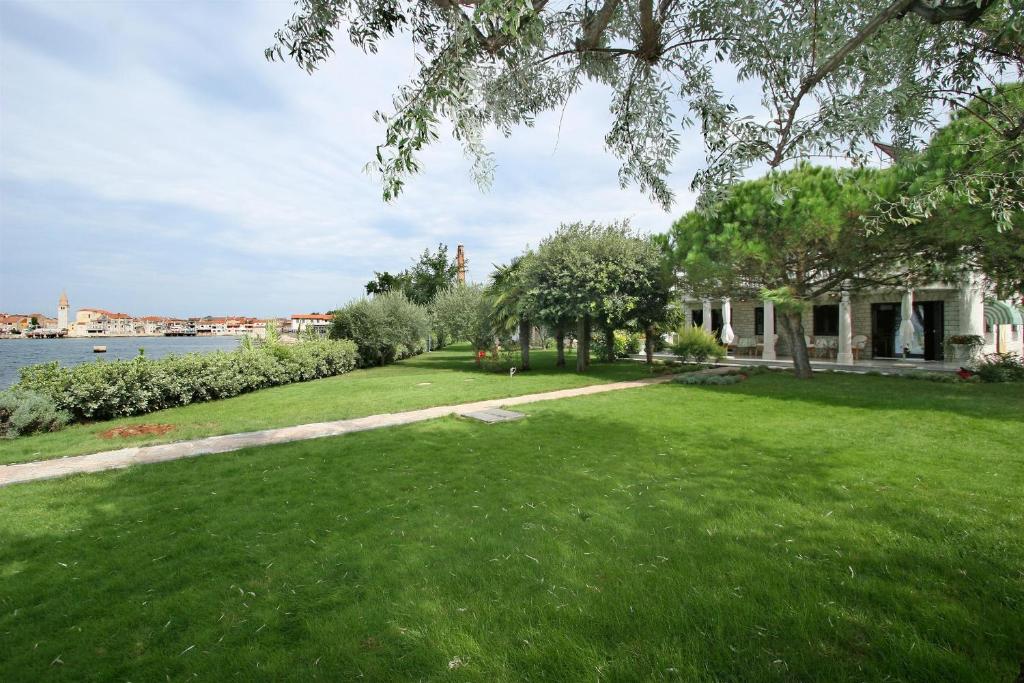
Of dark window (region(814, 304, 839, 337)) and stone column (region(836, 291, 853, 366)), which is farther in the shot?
dark window (region(814, 304, 839, 337))

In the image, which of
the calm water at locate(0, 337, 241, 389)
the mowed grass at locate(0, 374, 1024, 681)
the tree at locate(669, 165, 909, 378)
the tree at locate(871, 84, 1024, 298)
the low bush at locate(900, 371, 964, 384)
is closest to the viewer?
the mowed grass at locate(0, 374, 1024, 681)

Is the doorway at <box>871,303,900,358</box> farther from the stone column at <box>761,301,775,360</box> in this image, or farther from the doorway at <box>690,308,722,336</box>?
the doorway at <box>690,308,722,336</box>

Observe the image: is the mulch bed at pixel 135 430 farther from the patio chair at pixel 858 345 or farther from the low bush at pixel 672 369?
the patio chair at pixel 858 345

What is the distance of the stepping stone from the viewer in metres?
9.39

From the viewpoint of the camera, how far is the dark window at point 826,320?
24.3 metres

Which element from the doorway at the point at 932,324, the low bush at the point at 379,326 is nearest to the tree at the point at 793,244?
the doorway at the point at 932,324

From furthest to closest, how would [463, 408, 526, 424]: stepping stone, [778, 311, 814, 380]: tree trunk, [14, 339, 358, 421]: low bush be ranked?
[778, 311, 814, 380]: tree trunk, [14, 339, 358, 421]: low bush, [463, 408, 526, 424]: stepping stone

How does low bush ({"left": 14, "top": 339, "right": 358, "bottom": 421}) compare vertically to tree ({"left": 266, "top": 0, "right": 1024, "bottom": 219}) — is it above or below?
below

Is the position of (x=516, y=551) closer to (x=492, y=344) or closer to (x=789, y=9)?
(x=789, y=9)

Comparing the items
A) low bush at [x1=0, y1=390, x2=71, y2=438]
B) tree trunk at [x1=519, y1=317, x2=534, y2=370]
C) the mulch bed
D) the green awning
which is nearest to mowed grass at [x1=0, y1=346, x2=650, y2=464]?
the mulch bed

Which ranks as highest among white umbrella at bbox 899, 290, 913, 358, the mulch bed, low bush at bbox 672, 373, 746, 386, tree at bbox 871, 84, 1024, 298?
tree at bbox 871, 84, 1024, 298

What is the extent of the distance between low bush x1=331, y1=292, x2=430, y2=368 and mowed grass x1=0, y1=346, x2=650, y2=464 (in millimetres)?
6516

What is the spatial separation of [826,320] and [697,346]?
9622 millimetres

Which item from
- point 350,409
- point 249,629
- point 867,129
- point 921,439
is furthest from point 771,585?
point 350,409
